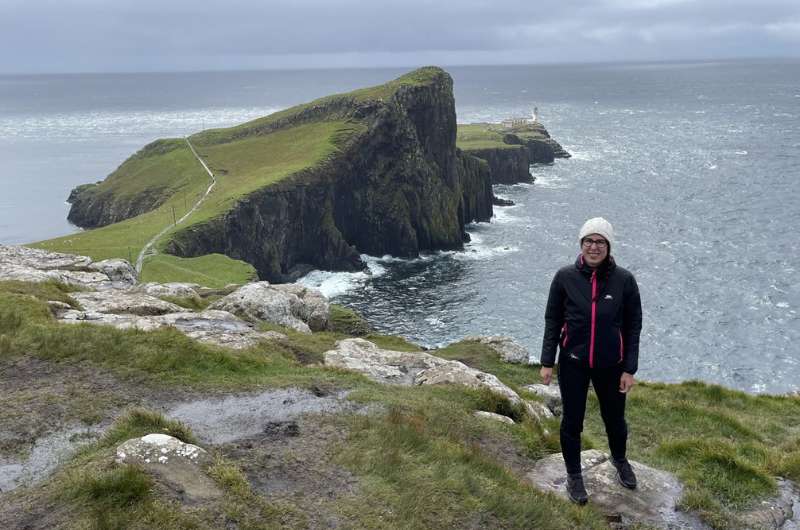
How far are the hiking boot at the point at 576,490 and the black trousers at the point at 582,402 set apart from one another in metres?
0.13

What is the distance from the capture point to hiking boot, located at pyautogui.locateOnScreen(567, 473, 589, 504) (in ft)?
37.6

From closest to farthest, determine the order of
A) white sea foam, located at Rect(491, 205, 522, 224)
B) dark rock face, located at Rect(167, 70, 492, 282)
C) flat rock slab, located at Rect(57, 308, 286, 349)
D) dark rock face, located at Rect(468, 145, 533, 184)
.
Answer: flat rock slab, located at Rect(57, 308, 286, 349) → dark rock face, located at Rect(167, 70, 492, 282) → white sea foam, located at Rect(491, 205, 522, 224) → dark rock face, located at Rect(468, 145, 533, 184)

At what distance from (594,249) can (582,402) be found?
9.37 feet

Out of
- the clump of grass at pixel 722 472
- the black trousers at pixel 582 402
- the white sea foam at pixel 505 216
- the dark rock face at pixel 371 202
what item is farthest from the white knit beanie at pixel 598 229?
the white sea foam at pixel 505 216

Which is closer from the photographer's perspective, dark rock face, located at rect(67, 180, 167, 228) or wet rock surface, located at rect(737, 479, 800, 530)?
wet rock surface, located at rect(737, 479, 800, 530)

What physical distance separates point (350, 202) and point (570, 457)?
9613cm

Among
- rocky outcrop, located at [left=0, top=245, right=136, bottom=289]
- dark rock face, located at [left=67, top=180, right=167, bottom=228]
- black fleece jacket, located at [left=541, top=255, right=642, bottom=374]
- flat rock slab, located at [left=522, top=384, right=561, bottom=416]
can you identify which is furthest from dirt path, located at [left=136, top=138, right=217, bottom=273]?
black fleece jacket, located at [left=541, top=255, right=642, bottom=374]

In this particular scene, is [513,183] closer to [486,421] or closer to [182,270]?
[182,270]

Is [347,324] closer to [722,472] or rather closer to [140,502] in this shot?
[722,472]

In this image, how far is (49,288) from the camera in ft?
81.9

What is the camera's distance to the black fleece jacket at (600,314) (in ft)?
35.1

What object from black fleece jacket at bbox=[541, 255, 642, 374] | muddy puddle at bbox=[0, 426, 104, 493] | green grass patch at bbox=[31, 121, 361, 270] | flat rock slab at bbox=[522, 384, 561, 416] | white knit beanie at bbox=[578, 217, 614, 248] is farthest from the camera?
green grass patch at bbox=[31, 121, 361, 270]

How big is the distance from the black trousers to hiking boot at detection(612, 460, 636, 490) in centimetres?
18

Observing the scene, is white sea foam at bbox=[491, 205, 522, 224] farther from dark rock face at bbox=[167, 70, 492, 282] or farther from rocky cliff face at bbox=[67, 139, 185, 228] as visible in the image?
rocky cliff face at bbox=[67, 139, 185, 228]
